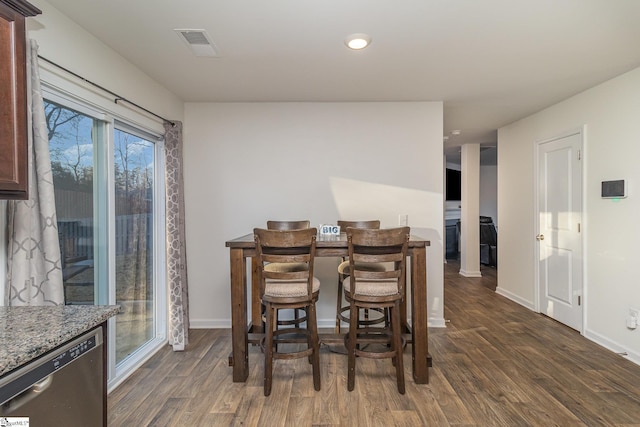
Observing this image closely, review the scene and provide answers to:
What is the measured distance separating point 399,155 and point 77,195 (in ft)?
9.63

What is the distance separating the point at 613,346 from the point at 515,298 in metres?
1.55

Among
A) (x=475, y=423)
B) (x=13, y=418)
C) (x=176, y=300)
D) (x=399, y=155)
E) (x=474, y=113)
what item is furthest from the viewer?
(x=474, y=113)

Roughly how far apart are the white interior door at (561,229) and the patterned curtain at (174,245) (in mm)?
4040

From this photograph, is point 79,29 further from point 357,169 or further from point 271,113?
point 357,169

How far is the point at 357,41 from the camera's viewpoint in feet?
7.24

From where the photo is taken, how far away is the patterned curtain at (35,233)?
158 centimetres

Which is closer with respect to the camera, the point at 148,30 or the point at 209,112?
the point at 148,30

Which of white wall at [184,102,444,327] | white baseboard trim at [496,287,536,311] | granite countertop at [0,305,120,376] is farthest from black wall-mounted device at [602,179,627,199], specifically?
granite countertop at [0,305,120,376]

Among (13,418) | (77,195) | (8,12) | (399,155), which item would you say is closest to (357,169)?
(399,155)

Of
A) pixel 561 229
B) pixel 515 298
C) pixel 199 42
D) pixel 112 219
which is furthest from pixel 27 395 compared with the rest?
pixel 515 298

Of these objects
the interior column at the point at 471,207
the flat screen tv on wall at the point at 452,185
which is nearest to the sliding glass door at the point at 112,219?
the interior column at the point at 471,207

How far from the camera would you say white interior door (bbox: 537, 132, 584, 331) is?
341 centimetres

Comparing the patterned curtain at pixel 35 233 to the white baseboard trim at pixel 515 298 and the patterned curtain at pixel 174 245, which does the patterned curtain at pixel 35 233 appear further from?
the white baseboard trim at pixel 515 298

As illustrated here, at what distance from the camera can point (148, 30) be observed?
83.1 inches
